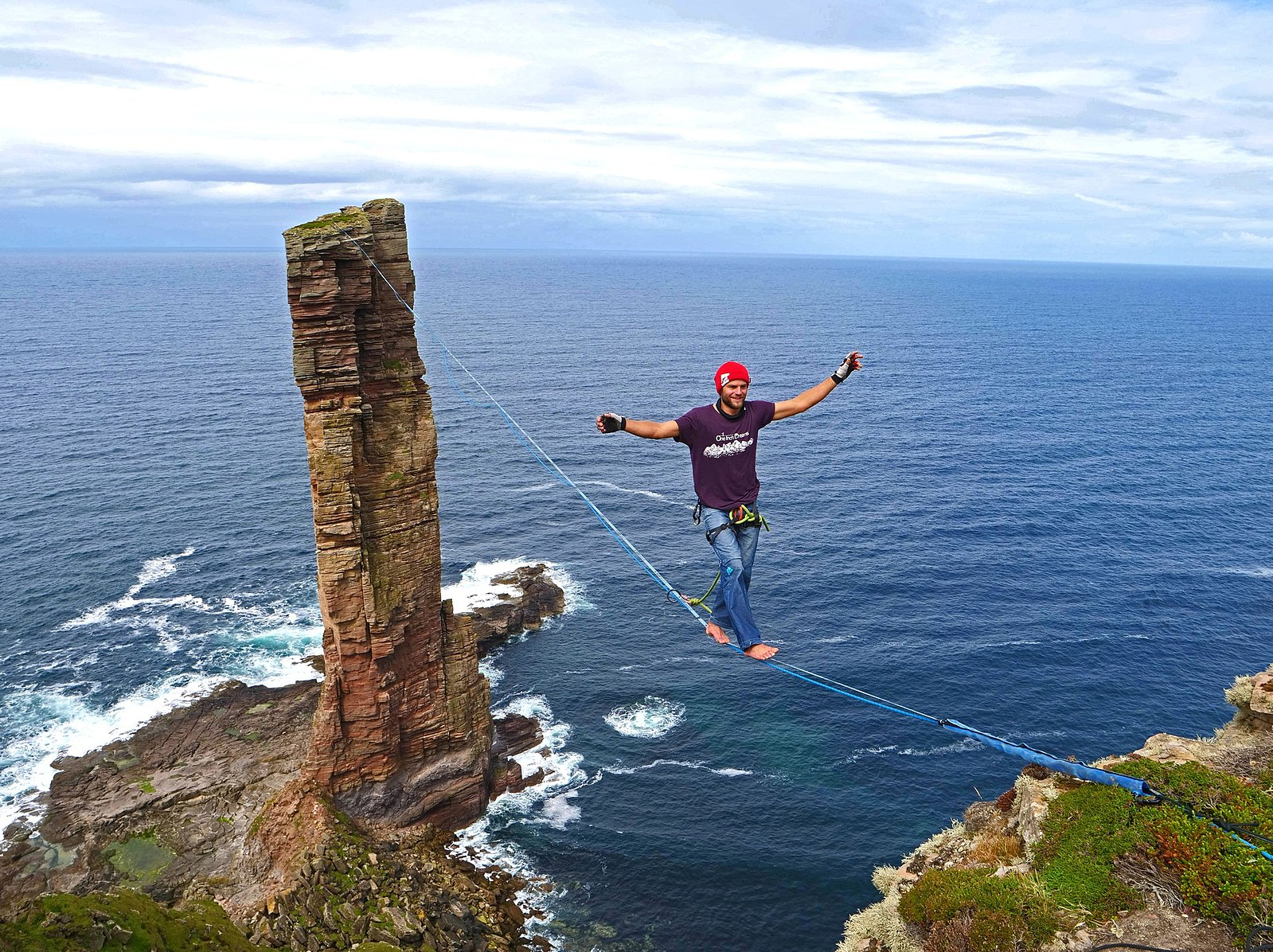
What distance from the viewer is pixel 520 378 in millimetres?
137625

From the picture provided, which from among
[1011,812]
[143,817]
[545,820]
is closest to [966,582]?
[545,820]

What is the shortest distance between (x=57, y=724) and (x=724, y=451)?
175ft

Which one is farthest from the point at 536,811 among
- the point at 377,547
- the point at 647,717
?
the point at 377,547

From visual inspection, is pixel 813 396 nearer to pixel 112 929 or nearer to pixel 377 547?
pixel 112 929

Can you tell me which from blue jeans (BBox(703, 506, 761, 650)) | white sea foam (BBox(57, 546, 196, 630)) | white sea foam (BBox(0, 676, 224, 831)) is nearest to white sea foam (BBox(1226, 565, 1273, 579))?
blue jeans (BBox(703, 506, 761, 650))

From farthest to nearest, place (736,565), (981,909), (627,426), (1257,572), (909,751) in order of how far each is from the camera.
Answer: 1. (1257,572)
2. (909,751)
3. (981,909)
4. (736,565)
5. (627,426)

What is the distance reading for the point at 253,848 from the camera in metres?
44.3

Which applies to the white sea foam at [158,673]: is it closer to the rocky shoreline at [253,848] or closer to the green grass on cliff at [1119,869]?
the rocky shoreline at [253,848]

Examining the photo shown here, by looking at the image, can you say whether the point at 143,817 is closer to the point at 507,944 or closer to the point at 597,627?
the point at 507,944

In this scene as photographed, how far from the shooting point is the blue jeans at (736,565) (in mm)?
17938

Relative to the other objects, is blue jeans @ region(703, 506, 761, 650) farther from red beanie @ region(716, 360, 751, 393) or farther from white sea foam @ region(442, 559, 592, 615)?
white sea foam @ region(442, 559, 592, 615)

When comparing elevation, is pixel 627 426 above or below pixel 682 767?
above

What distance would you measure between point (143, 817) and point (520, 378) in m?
96.3

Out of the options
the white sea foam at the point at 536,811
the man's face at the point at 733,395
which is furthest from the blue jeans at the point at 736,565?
the white sea foam at the point at 536,811
